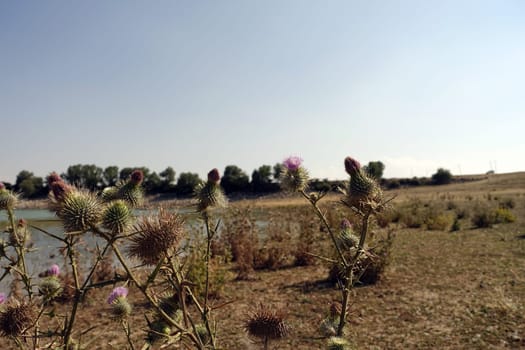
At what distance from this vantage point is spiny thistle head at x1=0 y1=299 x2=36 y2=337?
230 centimetres

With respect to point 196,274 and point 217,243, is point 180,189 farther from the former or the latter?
point 196,274

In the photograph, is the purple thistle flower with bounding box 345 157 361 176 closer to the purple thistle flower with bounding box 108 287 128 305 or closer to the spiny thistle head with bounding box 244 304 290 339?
the spiny thistle head with bounding box 244 304 290 339

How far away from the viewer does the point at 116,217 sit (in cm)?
202

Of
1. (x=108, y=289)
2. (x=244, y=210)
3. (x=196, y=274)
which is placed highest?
(x=244, y=210)

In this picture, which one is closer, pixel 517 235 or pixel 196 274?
pixel 196 274

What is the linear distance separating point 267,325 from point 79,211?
4.51ft

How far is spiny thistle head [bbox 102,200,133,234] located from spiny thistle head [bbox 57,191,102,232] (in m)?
0.05

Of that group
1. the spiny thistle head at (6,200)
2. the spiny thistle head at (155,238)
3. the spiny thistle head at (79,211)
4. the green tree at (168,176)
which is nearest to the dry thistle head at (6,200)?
the spiny thistle head at (6,200)

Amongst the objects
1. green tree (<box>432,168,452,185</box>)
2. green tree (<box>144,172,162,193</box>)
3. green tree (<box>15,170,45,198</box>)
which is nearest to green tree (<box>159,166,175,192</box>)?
green tree (<box>144,172,162,193</box>)

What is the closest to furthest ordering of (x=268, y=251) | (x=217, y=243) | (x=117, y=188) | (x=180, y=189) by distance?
(x=117, y=188) → (x=268, y=251) → (x=217, y=243) → (x=180, y=189)

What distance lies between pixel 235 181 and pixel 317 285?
3276 cm

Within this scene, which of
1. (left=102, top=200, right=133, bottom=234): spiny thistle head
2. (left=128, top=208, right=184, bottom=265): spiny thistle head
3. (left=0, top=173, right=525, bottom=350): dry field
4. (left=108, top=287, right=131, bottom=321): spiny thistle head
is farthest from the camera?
(left=0, top=173, right=525, bottom=350): dry field

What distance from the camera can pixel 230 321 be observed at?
20.0 feet

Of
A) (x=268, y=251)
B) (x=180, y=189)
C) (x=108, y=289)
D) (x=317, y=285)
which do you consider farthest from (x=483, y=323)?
(x=180, y=189)
